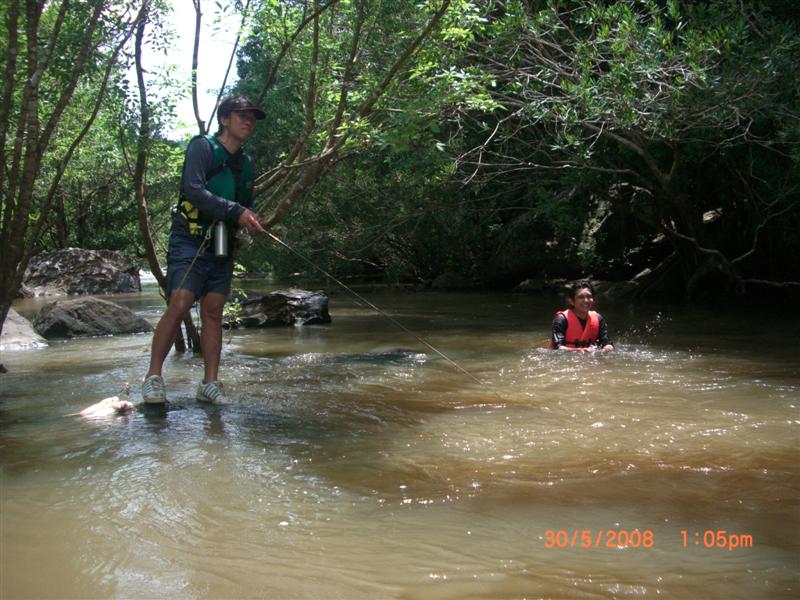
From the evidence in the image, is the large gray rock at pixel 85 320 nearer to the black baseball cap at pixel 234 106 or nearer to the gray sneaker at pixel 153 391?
the gray sneaker at pixel 153 391

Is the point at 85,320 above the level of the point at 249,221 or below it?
below

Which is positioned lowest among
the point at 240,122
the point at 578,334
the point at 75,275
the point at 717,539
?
the point at 717,539

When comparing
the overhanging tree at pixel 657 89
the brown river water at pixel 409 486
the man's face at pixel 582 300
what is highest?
the overhanging tree at pixel 657 89

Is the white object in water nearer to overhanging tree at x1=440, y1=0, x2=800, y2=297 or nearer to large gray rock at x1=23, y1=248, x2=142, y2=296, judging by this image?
overhanging tree at x1=440, y1=0, x2=800, y2=297

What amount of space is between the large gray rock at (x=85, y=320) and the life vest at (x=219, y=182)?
6805mm

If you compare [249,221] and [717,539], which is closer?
[717,539]

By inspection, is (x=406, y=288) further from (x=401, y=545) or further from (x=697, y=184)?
(x=401, y=545)

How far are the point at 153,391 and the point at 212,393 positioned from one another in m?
0.45

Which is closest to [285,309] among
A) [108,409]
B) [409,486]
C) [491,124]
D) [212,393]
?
[491,124]

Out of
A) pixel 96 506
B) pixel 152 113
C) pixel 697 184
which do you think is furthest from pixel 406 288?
pixel 96 506

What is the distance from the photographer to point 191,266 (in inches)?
216

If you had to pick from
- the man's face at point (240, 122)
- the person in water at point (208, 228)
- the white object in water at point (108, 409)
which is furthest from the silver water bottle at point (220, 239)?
the white object in water at point (108, 409)

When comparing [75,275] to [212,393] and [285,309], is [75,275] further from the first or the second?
[212,393]

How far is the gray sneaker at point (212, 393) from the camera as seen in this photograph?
18.6ft
